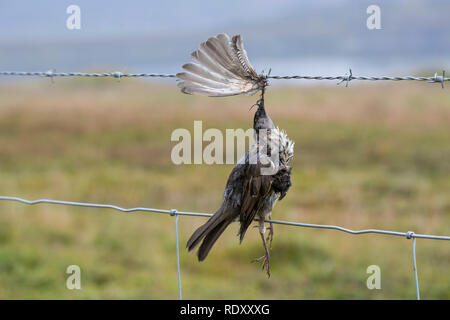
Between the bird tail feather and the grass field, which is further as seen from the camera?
the grass field

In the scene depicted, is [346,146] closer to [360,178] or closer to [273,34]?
[360,178]

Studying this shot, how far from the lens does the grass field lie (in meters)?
6.87

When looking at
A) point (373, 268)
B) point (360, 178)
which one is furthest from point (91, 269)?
point (360, 178)

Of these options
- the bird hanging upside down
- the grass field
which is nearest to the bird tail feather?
the bird hanging upside down

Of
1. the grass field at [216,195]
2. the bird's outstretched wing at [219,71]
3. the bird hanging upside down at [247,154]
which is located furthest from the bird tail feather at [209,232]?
the grass field at [216,195]

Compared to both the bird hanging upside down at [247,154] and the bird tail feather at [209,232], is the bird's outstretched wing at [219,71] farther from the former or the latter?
the bird tail feather at [209,232]

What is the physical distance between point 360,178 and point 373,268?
15.1 feet

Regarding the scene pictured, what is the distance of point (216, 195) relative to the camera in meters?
11.1

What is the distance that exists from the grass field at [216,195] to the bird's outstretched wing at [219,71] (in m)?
3.68

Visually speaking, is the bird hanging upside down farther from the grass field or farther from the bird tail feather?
the grass field

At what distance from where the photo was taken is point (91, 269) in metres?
A: 7.11

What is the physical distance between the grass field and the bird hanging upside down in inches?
119

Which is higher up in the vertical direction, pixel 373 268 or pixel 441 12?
pixel 441 12

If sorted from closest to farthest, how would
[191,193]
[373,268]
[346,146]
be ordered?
[373,268] → [191,193] → [346,146]
